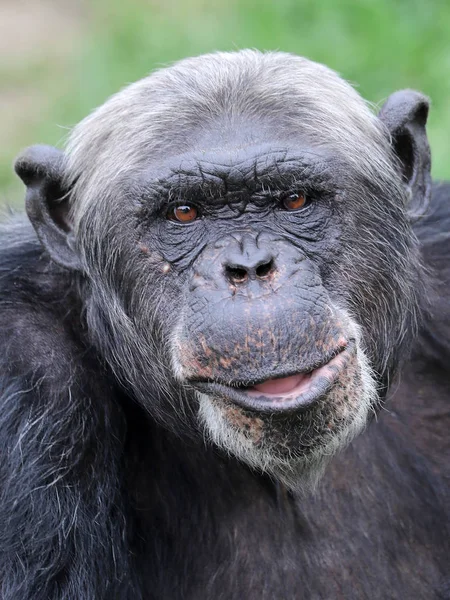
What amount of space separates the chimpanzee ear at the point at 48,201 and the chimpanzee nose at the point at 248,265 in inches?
40.0

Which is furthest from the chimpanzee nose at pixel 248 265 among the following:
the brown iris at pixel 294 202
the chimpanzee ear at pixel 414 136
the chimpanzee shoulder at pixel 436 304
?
the chimpanzee shoulder at pixel 436 304

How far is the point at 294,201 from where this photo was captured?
16.0 ft

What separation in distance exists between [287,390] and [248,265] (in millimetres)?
511

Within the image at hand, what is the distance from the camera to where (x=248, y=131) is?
492 cm

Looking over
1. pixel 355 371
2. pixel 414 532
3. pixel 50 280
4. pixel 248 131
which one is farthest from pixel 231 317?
pixel 414 532

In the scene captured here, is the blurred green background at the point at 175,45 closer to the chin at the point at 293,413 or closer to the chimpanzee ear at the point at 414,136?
the chimpanzee ear at the point at 414,136

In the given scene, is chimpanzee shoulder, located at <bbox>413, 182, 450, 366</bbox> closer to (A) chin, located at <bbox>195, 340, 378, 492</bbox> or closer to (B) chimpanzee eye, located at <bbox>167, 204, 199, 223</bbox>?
(A) chin, located at <bbox>195, 340, 378, 492</bbox>

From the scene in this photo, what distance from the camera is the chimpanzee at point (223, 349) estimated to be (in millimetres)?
4602

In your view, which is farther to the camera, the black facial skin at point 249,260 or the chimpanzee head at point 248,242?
the chimpanzee head at point 248,242

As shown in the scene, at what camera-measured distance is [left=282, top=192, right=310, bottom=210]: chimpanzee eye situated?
4.86 meters

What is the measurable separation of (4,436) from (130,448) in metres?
0.71

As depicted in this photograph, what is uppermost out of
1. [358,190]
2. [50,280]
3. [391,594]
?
[358,190]

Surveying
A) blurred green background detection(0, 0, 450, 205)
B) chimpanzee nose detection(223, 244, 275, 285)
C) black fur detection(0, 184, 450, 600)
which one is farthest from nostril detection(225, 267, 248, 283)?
blurred green background detection(0, 0, 450, 205)

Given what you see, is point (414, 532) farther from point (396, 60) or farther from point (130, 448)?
point (396, 60)
